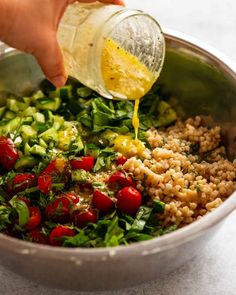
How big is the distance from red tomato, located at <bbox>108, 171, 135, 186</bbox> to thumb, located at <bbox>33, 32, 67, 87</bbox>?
0.24 m

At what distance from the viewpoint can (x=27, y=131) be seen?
1513 mm

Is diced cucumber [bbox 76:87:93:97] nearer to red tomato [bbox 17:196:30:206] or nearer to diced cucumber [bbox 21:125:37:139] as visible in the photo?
diced cucumber [bbox 21:125:37:139]

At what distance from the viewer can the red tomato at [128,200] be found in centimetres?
128

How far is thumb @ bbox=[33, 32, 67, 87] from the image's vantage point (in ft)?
4.02

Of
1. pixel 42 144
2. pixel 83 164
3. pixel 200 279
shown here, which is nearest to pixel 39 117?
pixel 42 144

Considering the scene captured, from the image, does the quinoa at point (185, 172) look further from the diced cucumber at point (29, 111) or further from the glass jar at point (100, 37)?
the diced cucumber at point (29, 111)

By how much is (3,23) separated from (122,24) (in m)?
0.27

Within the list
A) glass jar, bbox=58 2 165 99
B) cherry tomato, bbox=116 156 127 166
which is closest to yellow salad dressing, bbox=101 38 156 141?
glass jar, bbox=58 2 165 99

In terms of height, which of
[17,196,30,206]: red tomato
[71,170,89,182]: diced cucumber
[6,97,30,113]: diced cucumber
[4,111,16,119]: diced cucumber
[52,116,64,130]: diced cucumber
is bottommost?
[4,111,16,119]: diced cucumber

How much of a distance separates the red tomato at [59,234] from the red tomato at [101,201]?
0.32ft

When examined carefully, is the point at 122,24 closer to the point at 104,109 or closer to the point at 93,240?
the point at 104,109

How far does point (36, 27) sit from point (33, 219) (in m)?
0.41

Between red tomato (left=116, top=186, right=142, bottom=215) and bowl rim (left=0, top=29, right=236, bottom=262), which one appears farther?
red tomato (left=116, top=186, right=142, bottom=215)

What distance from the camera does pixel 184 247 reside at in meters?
1.07
